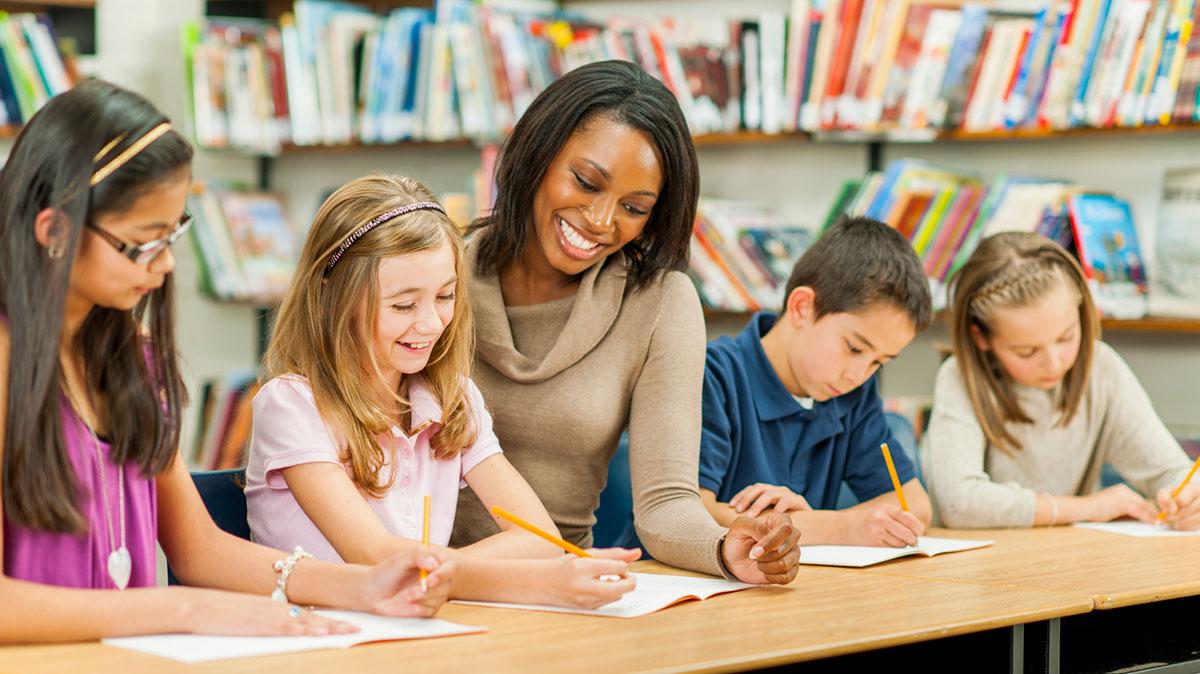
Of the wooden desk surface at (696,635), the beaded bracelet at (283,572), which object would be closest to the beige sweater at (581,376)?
the wooden desk surface at (696,635)

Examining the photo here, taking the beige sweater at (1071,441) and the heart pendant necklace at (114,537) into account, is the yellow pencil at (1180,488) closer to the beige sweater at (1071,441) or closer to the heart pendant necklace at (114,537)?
the beige sweater at (1071,441)

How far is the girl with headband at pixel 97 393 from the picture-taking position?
1.38 m

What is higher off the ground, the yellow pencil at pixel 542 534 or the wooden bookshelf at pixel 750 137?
the wooden bookshelf at pixel 750 137

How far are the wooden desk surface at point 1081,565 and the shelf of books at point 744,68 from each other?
1092mm

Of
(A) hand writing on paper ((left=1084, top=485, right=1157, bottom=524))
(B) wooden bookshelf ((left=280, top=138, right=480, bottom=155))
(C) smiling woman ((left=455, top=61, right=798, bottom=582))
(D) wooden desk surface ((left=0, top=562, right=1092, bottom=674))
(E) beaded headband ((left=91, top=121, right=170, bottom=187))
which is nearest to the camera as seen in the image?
(D) wooden desk surface ((left=0, top=562, right=1092, bottom=674))

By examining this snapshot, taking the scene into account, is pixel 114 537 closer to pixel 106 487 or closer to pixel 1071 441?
pixel 106 487

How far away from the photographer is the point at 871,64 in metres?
3.25

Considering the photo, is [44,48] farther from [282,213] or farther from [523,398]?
[523,398]

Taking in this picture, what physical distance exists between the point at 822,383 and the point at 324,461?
2.97 ft

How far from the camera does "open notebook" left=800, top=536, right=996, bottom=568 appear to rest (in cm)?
196

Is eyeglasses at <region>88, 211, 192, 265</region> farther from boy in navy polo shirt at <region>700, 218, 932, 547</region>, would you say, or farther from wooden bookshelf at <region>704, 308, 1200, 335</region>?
wooden bookshelf at <region>704, 308, 1200, 335</region>

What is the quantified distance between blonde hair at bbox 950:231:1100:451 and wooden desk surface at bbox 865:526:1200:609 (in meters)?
0.34

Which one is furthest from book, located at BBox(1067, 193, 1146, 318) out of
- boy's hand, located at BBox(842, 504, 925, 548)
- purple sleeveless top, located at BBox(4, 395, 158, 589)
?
purple sleeveless top, located at BBox(4, 395, 158, 589)

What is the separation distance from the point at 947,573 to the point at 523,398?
639 millimetres
